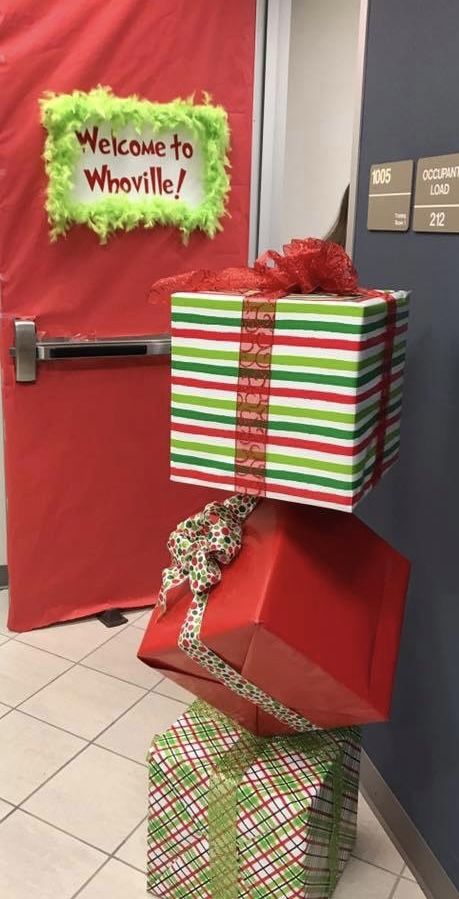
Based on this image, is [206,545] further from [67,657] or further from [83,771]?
[67,657]

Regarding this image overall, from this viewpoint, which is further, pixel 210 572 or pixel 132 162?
pixel 132 162

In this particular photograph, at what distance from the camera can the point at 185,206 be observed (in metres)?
2.51

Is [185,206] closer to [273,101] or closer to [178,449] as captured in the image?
[273,101]

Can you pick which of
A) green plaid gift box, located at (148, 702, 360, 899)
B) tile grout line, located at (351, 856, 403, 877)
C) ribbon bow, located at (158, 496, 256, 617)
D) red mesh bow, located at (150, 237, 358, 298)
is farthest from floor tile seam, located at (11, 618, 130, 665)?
red mesh bow, located at (150, 237, 358, 298)

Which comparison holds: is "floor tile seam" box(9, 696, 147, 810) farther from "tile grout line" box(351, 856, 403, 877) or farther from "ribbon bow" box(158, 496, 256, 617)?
"ribbon bow" box(158, 496, 256, 617)

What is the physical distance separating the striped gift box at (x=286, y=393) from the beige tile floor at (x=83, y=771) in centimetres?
95

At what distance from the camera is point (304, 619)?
4.26ft

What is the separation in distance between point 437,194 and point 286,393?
58 centimetres

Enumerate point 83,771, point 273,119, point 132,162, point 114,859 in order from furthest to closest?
point 273,119 < point 132,162 < point 83,771 < point 114,859

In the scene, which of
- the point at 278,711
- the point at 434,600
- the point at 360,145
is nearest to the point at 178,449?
the point at 278,711

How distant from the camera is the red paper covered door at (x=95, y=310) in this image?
2.30 m

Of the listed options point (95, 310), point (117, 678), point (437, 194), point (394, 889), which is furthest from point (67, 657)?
point (437, 194)

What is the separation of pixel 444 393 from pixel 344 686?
61 centimetres

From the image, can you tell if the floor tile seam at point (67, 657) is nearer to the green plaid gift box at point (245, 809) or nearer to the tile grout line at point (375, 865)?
the green plaid gift box at point (245, 809)
